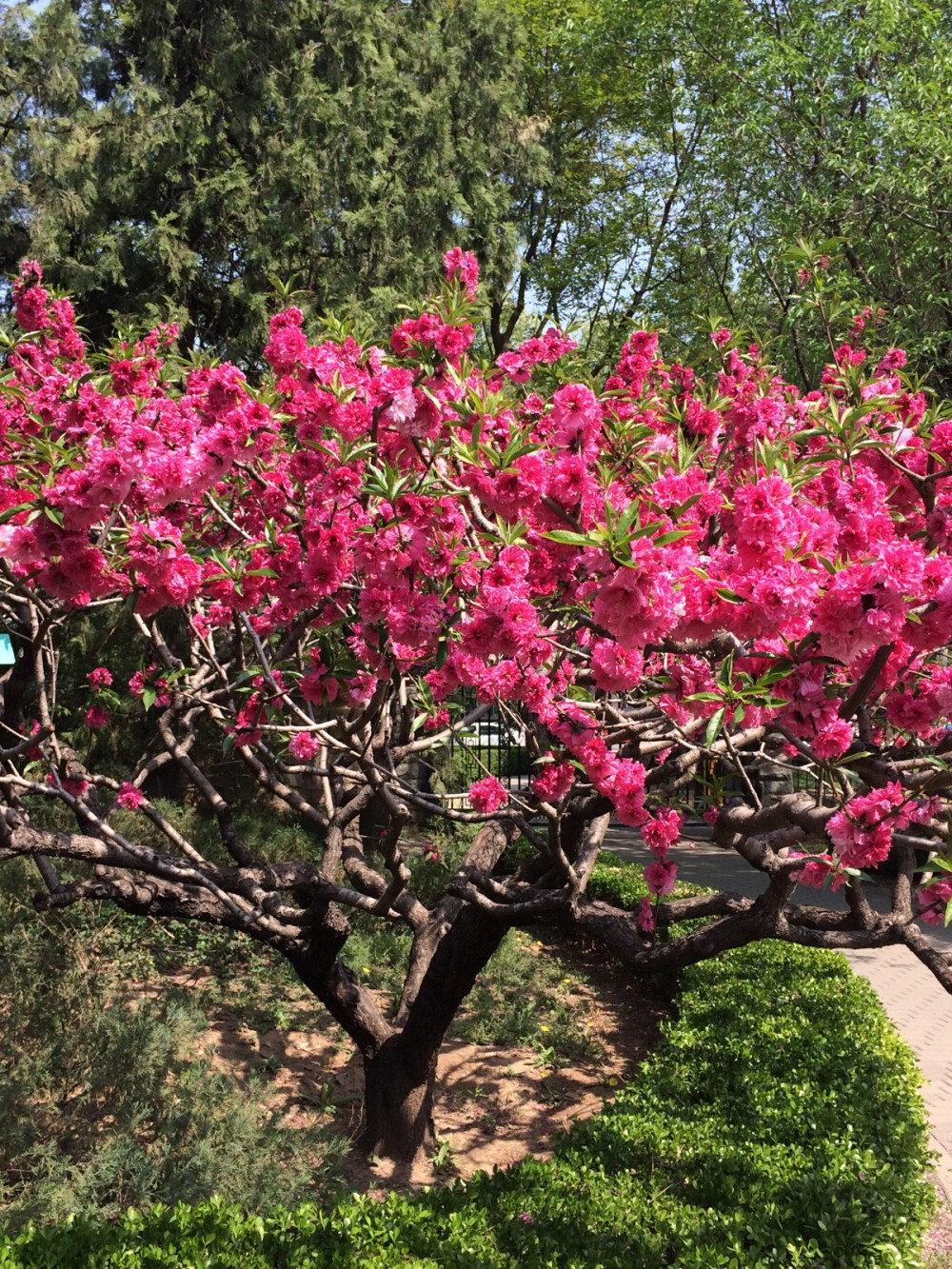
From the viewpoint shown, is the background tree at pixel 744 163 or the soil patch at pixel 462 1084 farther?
the background tree at pixel 744 163

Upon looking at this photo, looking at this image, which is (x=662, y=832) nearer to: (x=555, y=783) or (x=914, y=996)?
(x=555, y=783)

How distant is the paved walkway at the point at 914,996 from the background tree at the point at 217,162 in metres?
7.58

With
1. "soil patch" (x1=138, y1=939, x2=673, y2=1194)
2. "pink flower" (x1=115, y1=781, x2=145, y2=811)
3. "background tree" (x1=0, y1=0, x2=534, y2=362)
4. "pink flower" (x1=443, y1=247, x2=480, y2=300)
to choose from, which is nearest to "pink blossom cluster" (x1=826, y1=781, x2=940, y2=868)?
"pink flower" (x1=443, y1=247, x2=480, y2=300)

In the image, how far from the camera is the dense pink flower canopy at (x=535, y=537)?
2064mm

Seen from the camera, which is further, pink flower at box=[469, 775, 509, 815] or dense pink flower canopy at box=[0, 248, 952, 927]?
pink flower at box=[469, 775, 509, 815]

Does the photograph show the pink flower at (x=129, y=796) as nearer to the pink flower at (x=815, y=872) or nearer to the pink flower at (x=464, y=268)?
the pink flower at (x=464, y=268)

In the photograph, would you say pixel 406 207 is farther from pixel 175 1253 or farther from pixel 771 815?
pixel 175 1253

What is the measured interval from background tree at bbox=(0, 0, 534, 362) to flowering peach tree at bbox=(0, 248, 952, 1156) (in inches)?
223

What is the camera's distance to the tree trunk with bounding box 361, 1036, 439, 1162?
4.89 meters

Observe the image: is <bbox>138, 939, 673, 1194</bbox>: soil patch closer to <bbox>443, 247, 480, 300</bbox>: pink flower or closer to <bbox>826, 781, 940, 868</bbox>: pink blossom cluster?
<bbox>826, 781, 940, 868</bbox>: pink blossom cluster

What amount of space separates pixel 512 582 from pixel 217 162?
9774 millimetres

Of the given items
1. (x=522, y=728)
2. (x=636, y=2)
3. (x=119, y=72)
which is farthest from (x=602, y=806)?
(x=636, y=2)

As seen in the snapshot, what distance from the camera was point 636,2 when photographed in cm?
1431

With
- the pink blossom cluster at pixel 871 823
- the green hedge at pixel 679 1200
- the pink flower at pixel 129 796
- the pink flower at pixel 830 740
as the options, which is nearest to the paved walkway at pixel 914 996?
Result: the green hedge at pixel 679 1200
